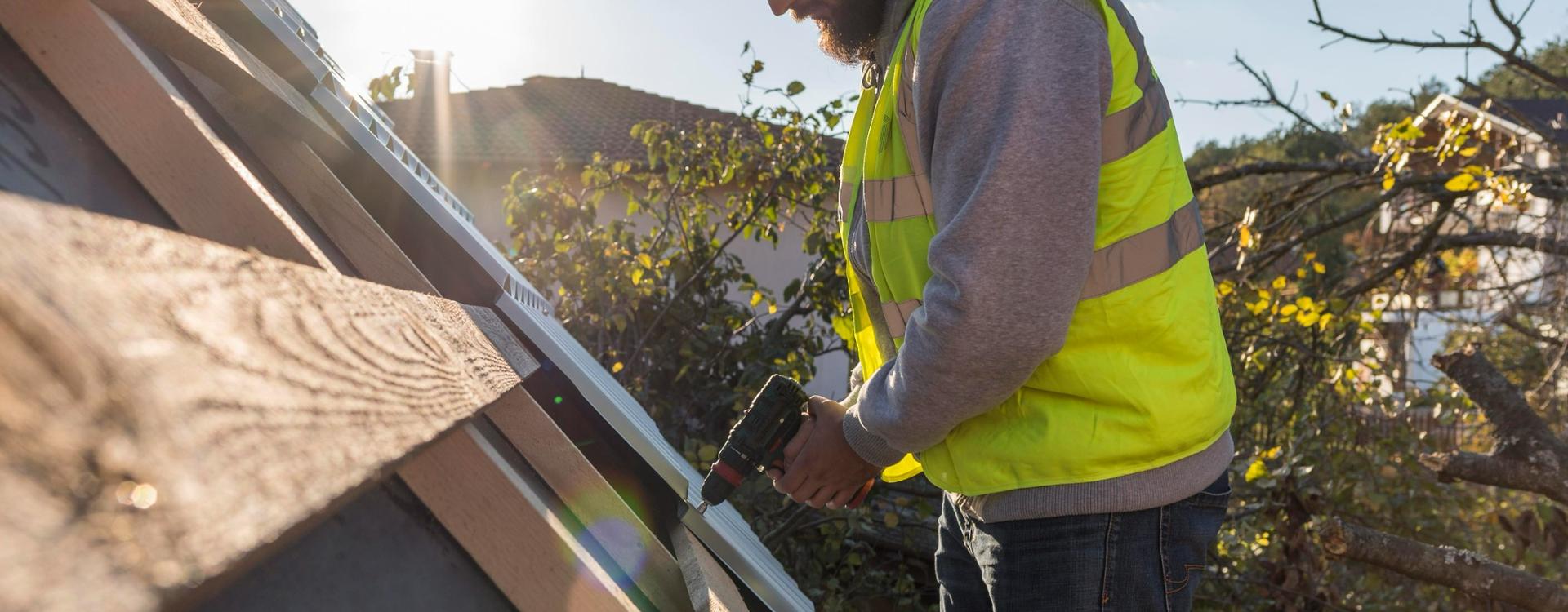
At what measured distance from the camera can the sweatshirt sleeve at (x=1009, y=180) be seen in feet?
4.89

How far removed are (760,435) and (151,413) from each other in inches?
68.5

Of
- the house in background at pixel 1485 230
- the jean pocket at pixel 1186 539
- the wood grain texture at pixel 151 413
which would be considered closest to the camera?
the wood grain texture at pixel 151 413

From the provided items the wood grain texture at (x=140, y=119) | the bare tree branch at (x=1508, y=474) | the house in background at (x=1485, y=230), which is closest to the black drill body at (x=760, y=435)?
the wood grain texture at (x=140, y=119)

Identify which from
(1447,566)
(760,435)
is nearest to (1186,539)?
(760,435)

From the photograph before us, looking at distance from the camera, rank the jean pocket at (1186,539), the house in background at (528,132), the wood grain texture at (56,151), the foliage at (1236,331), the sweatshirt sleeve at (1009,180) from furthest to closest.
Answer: the house in background at (528,132), the foliage at (1236,331), the jean pocket at (1186,539), the sweatshirt sleeve at (1009,180), the wood grain texture at (56,151)

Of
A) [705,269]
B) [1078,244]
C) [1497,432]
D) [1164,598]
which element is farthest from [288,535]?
[705,269]

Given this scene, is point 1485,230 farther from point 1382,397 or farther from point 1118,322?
point 1118,322

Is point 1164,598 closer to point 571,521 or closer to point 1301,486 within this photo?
point 571,521

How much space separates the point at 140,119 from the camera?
3.21 ft

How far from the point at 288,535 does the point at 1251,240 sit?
207 inches

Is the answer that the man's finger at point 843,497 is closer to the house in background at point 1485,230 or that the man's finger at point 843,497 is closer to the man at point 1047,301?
the man at point 1047,301

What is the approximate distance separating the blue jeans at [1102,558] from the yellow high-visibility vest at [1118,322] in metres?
0.09

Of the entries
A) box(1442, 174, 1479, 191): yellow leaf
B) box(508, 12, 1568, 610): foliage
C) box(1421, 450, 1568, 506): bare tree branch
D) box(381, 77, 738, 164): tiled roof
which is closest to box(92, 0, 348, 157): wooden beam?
box(508, 12, 1568, 610): foliage

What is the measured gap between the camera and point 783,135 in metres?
5.47
